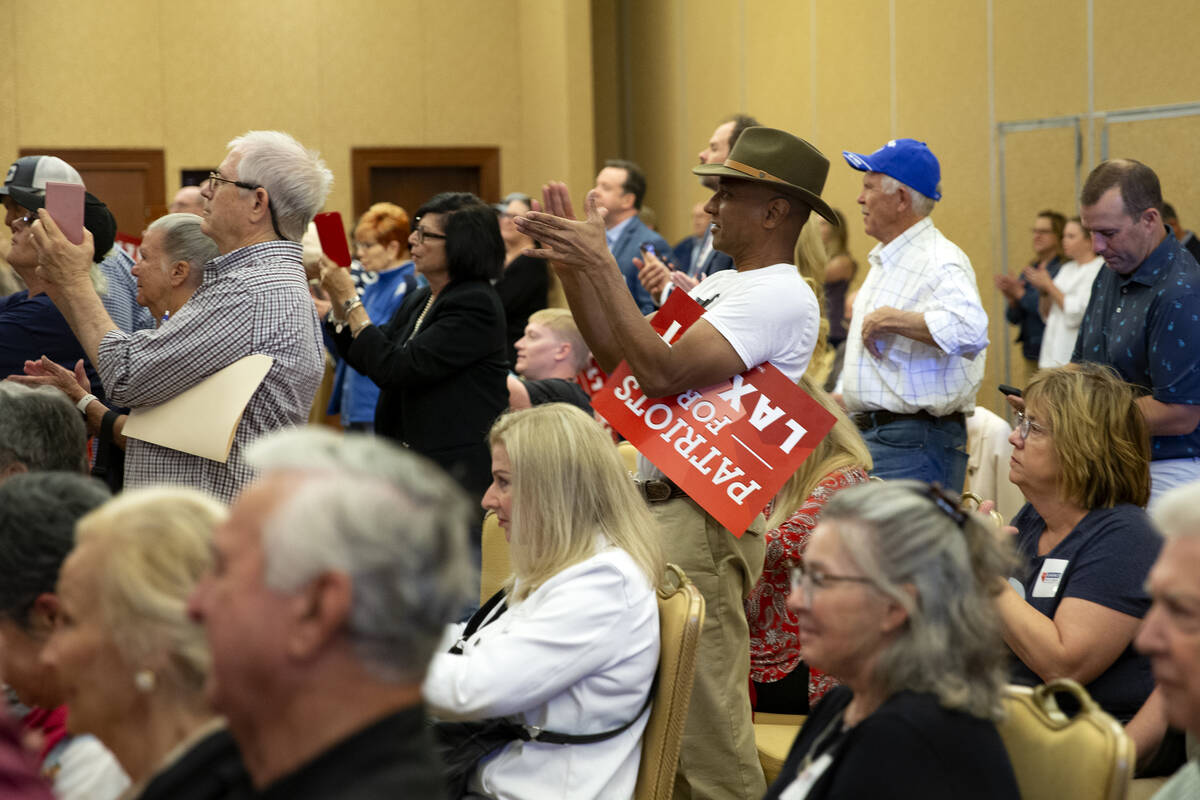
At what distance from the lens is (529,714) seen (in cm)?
221

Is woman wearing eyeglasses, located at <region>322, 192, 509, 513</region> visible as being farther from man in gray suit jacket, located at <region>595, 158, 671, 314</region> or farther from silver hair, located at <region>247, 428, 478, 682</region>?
silver hair, located at <region>247, 428, 478, 682</region>

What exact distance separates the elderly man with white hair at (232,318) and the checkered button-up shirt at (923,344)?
1.95 metres

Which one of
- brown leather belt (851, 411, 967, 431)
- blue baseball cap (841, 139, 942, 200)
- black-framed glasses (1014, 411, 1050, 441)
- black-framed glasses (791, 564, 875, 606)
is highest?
blue baseball cap (841, 139, 942, 200)

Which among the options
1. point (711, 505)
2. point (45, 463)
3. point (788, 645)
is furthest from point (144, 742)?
point (788, 645)

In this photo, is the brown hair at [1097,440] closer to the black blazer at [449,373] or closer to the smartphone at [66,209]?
the black blazer at [449,373]

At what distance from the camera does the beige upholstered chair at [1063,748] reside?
1.63 m

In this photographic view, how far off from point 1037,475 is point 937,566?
960 millimetres

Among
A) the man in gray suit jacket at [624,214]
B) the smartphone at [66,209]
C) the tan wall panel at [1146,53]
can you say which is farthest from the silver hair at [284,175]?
the tan wall panel at [1146,53]

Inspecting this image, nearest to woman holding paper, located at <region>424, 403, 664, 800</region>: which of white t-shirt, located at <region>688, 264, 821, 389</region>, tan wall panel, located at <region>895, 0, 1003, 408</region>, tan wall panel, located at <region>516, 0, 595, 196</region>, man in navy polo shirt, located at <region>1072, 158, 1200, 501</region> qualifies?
white t-shirt, located at <region>688, 264, 821, 389</region>

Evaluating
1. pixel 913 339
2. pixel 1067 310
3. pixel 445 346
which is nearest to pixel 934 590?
pixel 445 346

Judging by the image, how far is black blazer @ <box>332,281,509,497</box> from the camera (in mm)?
3740

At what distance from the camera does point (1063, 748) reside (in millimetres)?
1666

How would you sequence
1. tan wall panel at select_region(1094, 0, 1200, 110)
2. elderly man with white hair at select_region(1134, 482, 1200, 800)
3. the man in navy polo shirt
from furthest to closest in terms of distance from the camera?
tan wall panel at select_region(1094, 0, 1200, 110) → the man in navy polo shirt → elderly man with white hair at select_region(1134, 482, 1200, 800)

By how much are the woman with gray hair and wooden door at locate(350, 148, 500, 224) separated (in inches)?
379
